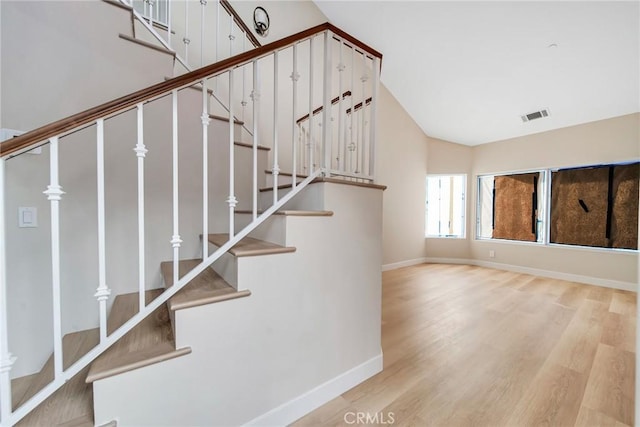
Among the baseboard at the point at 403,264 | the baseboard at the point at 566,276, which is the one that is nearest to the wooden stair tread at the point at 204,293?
the baseboard at the point at 403,264

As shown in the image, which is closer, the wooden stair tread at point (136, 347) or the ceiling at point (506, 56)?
the wooden stair tread at point (136, 347)

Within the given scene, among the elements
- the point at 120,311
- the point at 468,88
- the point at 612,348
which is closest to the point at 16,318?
the point at 120,311

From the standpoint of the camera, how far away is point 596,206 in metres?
3.93

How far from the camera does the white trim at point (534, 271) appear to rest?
372cm

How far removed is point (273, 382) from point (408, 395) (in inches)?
33.8

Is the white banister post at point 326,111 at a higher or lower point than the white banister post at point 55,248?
higher

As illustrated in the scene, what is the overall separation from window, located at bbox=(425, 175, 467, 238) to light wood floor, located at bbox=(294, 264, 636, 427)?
2.17m

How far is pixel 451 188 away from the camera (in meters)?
5.49

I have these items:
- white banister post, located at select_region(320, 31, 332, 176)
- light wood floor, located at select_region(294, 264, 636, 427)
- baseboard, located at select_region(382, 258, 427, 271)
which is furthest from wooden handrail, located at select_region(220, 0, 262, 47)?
baseboard, located at select_region(382, 258, 427, 271)

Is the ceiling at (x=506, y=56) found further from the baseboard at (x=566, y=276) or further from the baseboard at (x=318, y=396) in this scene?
the baseboard at (x=318, y=396)

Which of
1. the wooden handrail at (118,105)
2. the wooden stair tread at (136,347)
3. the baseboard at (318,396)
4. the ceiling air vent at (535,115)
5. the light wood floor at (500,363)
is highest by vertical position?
the ceiling air vent at (535,115)

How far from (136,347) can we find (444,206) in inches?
224

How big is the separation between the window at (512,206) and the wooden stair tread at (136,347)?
5613 millimetres

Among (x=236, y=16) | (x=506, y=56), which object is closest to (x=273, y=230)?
(x=236, y=16)
